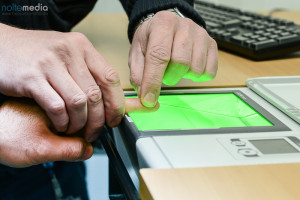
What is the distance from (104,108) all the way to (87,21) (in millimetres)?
731

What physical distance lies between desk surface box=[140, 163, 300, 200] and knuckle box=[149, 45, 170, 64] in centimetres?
23

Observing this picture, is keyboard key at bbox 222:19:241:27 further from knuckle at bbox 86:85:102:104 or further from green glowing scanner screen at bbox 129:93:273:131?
knuckle at bbox 86:85:102:104

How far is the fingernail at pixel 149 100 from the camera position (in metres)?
0.50

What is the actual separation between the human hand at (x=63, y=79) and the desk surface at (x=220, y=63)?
131 mm

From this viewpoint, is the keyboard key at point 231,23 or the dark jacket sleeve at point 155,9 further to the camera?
the keyboard key at point 231,23

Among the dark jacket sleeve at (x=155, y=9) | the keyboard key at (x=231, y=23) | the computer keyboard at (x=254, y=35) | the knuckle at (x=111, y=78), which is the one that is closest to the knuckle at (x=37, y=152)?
the knuckle at (x=111, y=78)

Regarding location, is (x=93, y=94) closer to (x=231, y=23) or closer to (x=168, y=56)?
(x=168, y=56)

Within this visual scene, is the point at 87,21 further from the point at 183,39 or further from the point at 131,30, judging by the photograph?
the point at 183,39

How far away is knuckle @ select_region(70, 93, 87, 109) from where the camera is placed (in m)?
0.44

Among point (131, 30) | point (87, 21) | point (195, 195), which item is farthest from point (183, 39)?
point (87, 21)

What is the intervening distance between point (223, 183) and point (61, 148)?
0.21 metres

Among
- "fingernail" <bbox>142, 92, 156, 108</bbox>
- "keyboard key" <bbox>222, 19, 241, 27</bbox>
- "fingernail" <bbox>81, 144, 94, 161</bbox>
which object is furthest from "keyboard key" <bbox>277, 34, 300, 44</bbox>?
"fingernail" <bbox>81, 144, 94, 161</bbox>

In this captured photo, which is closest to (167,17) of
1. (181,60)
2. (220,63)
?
(181,60)

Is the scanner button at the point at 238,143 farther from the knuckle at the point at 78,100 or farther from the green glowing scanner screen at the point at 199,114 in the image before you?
the knuckle at the point at 78,100
